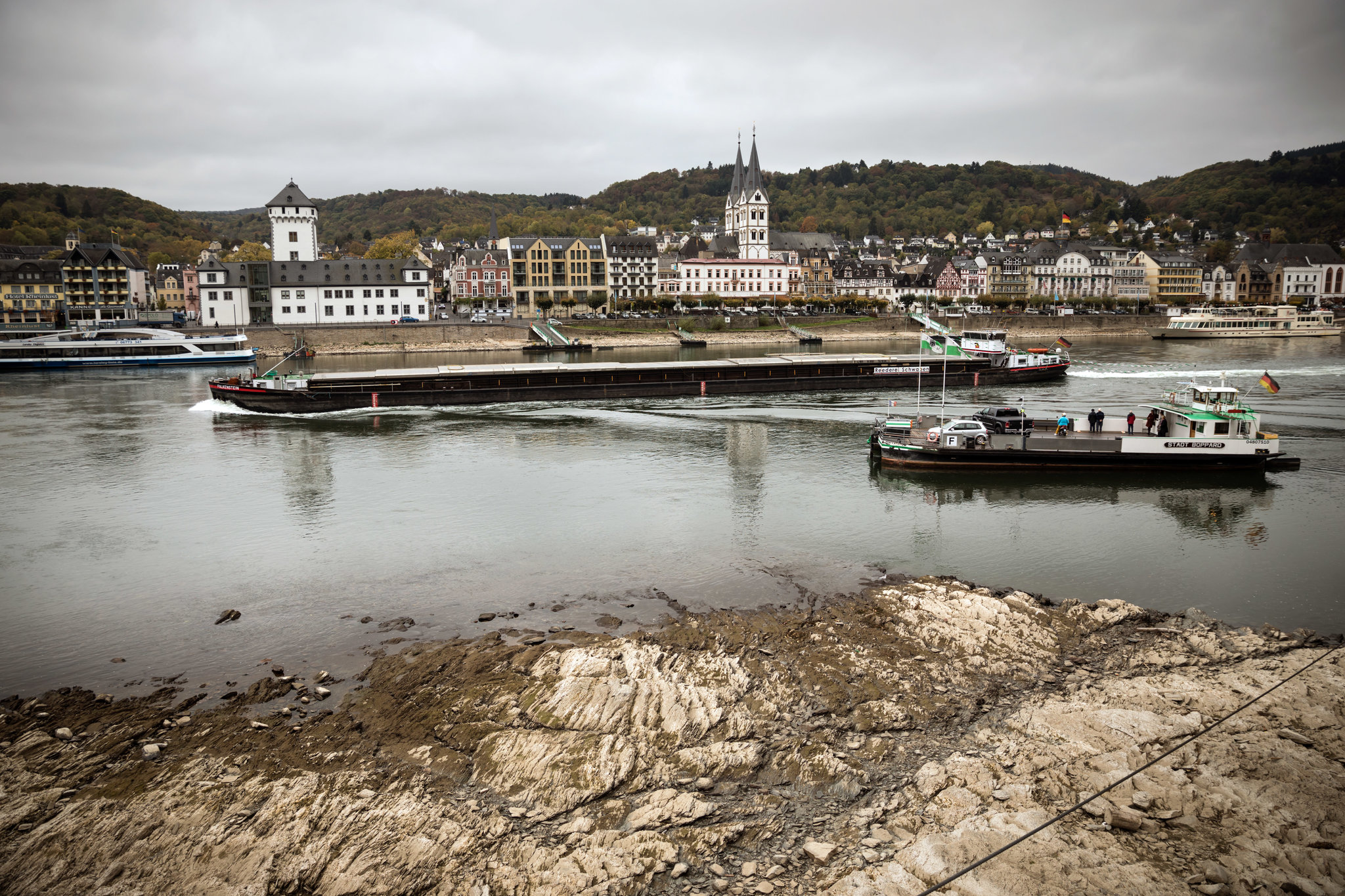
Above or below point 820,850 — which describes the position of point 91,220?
above

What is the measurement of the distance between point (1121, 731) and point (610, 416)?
3346 cm

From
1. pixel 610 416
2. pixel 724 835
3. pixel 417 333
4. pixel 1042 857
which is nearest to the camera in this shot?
pixel 1042 857

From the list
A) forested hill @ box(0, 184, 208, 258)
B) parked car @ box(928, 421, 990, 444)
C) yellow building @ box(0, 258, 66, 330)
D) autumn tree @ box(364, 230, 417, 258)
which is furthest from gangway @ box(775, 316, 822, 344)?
forested hill @ box(0, 184, 208, 258)

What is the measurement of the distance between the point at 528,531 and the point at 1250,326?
97.6 metres

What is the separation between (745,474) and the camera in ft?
96.3

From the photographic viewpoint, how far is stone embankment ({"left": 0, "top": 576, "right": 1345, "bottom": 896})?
8609mm

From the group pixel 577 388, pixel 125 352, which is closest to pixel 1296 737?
pixel 577 388

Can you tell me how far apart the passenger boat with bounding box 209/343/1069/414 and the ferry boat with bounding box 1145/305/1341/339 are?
46.9 metres

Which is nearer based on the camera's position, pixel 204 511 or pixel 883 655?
pixel 883 655

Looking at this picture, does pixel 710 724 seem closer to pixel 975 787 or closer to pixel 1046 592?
pixel 975 787

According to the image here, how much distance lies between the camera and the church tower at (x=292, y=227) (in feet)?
325

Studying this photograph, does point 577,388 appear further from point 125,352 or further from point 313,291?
point 313,291

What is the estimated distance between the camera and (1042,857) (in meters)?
8.50

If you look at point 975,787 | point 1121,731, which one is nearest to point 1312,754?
point 1121,731
